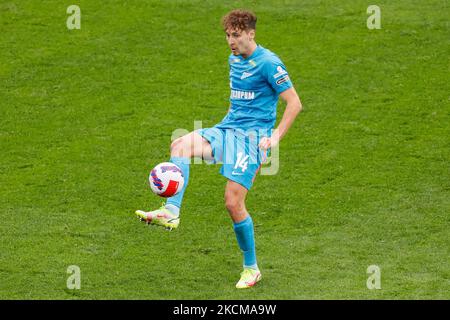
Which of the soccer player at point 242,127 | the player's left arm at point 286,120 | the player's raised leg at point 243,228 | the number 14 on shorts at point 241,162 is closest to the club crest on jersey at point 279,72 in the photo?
the soccer player at point 242,127

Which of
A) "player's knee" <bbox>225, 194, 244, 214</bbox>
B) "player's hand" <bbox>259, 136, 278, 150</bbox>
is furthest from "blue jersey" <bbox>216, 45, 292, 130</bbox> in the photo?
"player's knee" <bbox>225, 194, 244, 214</bbox>

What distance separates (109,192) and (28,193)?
3.43 feet

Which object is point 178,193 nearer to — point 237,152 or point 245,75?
point 237,152

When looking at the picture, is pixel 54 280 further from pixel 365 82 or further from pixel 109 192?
pixel 365 82

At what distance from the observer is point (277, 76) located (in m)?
8.84

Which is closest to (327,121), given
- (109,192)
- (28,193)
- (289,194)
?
(289,194)

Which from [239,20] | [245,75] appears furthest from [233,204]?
[239,20]

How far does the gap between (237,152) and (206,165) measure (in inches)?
155

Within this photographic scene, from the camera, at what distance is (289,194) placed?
11938mm

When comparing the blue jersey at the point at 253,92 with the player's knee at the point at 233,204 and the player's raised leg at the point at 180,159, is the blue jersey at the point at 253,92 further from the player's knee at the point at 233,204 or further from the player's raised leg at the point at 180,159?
the player's knee at the point at 233,204

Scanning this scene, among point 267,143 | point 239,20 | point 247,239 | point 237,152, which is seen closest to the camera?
point 267,143

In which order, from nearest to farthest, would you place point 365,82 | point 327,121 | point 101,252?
point 101,252
point 327,121
point 365,82

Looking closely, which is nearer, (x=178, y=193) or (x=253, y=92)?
(x=178, y=193)

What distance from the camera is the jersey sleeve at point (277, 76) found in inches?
348
